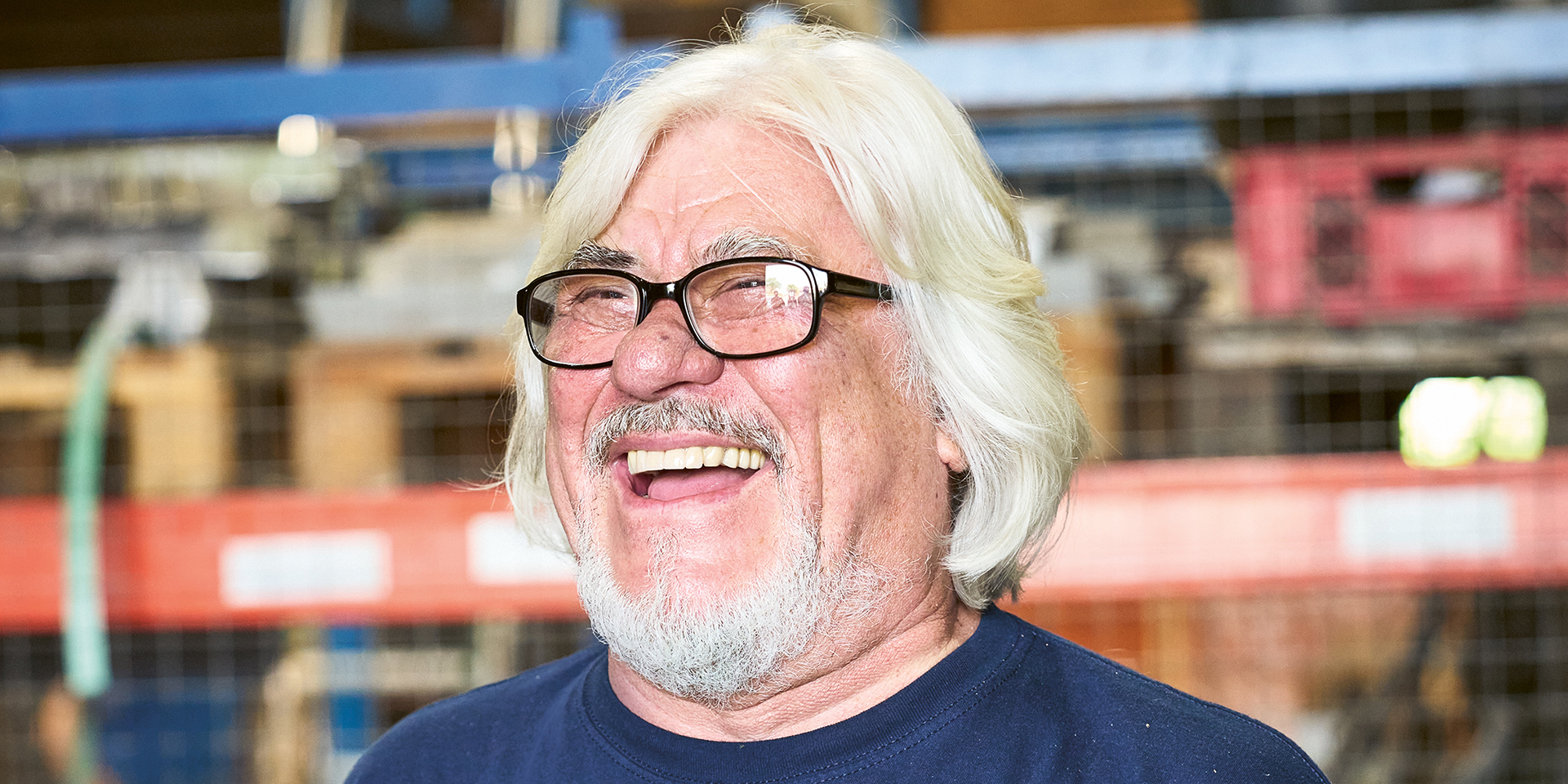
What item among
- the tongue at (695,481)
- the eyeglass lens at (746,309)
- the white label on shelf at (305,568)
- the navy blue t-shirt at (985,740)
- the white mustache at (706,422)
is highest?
the eyeglass lens at (746,309)

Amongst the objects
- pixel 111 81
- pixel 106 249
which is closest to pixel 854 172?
pixel 111 81

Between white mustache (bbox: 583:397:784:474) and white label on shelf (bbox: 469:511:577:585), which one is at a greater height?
white mustache (bbox: 583:397:784:474)

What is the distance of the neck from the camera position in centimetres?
120

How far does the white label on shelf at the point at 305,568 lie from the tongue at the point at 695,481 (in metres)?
1.61

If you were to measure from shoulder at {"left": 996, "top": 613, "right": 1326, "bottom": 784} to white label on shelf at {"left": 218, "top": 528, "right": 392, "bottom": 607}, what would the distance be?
5.93 ft

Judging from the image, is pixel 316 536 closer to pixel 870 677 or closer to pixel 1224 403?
pixel 870 677

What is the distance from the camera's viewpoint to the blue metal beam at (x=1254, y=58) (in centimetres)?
244

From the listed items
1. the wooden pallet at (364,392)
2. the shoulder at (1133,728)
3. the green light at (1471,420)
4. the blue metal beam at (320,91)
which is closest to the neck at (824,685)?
the shoulder at (1133,728)

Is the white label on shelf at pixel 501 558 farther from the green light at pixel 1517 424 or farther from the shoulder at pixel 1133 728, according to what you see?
the green light at pixel 1517 424

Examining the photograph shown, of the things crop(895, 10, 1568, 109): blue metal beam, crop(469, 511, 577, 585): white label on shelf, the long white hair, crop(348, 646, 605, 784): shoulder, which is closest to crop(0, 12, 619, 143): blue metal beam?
crop(895, 10, 1568, 109): blue metal beam

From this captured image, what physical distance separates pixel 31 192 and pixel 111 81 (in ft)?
2.52

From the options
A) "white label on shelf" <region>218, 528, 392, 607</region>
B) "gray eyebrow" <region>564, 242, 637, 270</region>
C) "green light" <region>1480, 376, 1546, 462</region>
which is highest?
"gray eyebrow" <region>564, 242, 637, 270</region>

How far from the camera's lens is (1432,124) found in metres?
3.18

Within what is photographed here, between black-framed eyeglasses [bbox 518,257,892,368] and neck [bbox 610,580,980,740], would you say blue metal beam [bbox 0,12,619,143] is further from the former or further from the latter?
neck [bbox 610,580,980,740]
